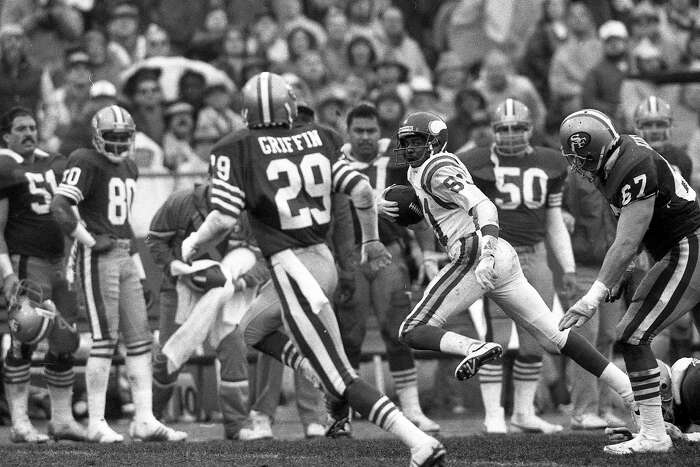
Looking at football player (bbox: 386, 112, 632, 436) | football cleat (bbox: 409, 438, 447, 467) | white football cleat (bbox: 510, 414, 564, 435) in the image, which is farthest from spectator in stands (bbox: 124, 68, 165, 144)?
football cleat (bbox: 409, 438, 447, 467)

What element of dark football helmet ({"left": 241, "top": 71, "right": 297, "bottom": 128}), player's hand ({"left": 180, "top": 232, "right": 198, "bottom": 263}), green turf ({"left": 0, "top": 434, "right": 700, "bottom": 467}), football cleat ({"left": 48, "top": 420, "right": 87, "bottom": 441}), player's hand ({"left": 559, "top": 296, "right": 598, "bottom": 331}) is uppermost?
dark football helmet ({"left": 241, "top": 71, "right": 297, "bottom": 128})

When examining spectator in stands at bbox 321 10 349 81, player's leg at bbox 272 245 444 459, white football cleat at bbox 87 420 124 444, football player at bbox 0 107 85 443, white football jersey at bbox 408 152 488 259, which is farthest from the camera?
spectator in stands at bbox 321 10 349 81

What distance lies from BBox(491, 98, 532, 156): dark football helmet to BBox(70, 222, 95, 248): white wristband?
Answer: 2805mm

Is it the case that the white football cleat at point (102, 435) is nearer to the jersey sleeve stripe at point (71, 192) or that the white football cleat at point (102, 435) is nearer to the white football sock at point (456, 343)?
the jersey sleeve stripe at point (71, 192)

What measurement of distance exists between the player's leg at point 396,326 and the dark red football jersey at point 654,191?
259 cm

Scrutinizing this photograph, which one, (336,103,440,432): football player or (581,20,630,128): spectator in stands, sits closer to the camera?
(336,103,440,432): football player

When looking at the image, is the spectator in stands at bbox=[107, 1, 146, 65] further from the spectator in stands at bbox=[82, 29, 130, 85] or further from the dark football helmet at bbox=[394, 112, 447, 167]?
the dark football helmet at bbox=[394, 112, 447, 167]

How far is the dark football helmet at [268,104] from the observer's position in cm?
750

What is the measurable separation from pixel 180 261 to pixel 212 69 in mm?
4523

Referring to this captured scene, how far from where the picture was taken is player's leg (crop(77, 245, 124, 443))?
932 cm

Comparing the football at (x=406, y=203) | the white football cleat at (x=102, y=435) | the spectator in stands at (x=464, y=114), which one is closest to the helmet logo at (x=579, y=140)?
the football at (x=406, y=203)

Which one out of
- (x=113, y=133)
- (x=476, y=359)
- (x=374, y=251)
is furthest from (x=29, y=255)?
(x=476, y=359)

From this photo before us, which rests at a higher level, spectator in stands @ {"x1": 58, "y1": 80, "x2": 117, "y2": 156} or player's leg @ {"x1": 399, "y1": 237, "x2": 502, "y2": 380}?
spectator in stands @ {"x1": 58, "y1": 80, "x2": 117, "y2": 156}

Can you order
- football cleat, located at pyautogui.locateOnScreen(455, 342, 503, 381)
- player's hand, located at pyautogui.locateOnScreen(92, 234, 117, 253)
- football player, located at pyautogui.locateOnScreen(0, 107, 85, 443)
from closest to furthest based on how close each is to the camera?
football cleat, located at pyautogui.locateOnScreen(455, 342, 503, 381) → player's hand, located at pyautogui.locateOnScreen(92, 234, 117, 253) → football player, located at pyautogui.locateOnScreen(0, 107, 85, 443)
